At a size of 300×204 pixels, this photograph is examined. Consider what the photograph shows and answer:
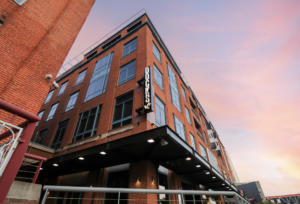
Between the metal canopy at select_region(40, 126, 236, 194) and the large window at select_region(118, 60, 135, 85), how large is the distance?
25.7ft

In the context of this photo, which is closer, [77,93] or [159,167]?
[159,167]

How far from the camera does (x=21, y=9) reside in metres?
8.07

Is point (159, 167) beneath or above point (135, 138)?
beneath

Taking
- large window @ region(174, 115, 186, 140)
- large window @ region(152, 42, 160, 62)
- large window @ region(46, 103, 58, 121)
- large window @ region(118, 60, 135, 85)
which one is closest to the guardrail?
large window @ region(118, 60, 135, 85)

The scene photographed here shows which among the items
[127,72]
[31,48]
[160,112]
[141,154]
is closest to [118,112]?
[160,112]

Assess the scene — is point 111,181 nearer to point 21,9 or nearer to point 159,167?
point 159,167

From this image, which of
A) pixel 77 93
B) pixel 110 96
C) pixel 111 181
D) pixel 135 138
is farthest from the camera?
pixel 77 93

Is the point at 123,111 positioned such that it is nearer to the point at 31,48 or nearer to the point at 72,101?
the point at 31,48

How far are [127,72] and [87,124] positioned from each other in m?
6.85

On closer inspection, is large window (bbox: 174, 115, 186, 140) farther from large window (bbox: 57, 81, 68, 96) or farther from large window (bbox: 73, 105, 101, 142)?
large window (bbox: 57, 81, 68, 96)

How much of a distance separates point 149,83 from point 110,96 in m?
4.95

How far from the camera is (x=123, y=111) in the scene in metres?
14.0

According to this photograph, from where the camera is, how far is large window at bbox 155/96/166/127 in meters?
13.8

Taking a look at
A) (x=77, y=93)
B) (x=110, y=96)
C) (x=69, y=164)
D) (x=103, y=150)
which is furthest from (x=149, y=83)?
(x=77, y=93)
